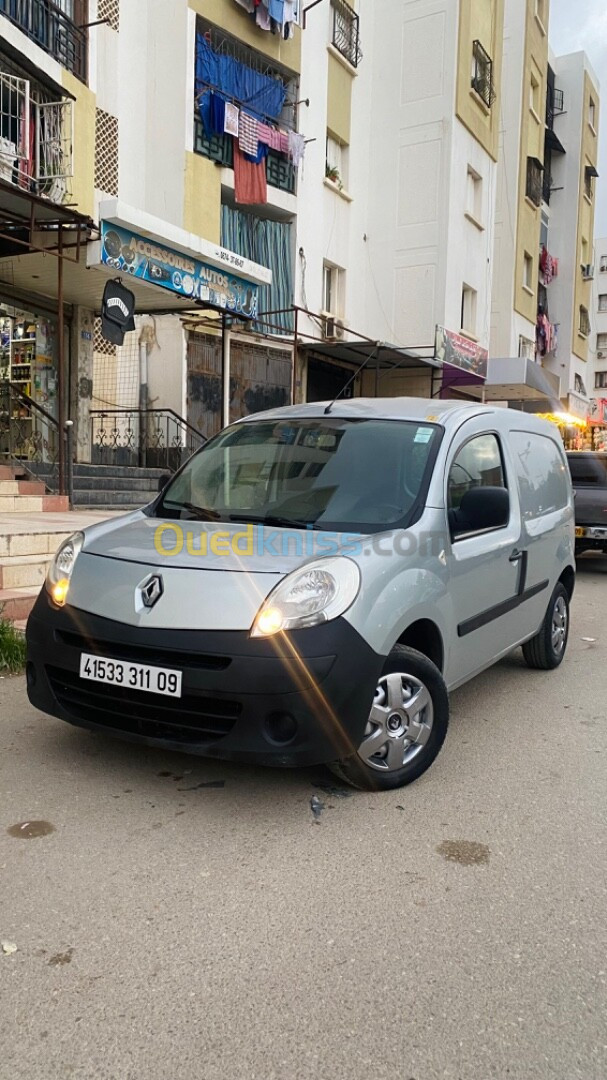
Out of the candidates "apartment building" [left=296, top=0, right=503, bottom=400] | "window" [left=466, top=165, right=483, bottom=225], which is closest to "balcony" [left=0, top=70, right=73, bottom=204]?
"apartment building" [left=296, top=0, right=503, bottom=400]

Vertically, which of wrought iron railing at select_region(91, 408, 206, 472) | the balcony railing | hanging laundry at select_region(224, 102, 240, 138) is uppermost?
hanging laundry at select_region(224, 102, 240, 138)

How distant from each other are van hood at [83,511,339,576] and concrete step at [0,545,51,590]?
8.39ft

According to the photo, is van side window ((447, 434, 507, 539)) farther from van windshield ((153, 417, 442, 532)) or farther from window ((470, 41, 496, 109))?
window ((470, 41, 496, 109))

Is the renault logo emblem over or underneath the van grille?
over

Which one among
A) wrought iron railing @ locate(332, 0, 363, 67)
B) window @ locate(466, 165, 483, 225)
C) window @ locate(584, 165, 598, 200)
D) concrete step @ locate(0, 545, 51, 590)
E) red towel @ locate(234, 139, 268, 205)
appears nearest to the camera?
concrete step @ locate(0, 545, 51, 590)

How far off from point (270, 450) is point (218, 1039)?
2992 mm

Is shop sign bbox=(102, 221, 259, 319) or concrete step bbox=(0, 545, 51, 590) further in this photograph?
shop sign bbox=(102, 221, 259, 319)

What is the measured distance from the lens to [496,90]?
22.7 m

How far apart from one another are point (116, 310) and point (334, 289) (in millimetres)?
9866

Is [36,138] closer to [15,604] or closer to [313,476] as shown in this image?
[15,604]

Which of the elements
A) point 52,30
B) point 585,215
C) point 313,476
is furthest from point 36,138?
point 585,215

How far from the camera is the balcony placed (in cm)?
995

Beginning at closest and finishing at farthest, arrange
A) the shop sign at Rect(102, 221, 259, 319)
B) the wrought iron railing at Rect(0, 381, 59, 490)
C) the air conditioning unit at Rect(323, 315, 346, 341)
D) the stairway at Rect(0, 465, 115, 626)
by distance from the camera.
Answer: the stairway at Rect(0, 465, 115, 626), the shop sign at Rect(102, 221, 259, 319), the wrought iron railing at Rect(0, 381, 59, 490), the air conditioning unit at Rect(323, 315, 346, 341)

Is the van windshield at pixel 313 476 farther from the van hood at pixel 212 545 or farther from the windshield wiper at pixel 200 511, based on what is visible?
the van hood at pixel 212 545
